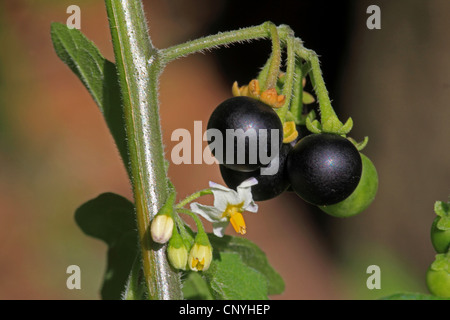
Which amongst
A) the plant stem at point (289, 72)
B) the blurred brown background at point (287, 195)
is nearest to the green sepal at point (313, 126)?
the plant stem at point (289, 72)

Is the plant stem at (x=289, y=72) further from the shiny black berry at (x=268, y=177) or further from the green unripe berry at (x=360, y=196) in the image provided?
the green unripe berry at (x=360, y=196)

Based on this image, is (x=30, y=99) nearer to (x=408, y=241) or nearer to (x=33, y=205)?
(x=33, y=205)

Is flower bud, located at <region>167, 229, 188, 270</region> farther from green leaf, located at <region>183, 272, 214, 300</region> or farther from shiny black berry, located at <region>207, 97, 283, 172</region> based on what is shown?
green leaf, located at <region>183, 272, 214, 300</region>

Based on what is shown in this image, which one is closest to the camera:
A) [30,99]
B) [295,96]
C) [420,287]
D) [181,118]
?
[295,96]

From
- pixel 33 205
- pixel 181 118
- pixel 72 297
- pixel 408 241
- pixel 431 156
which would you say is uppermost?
pixel 181 118

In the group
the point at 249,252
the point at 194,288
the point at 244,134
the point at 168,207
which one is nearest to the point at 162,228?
the point at 168,207
